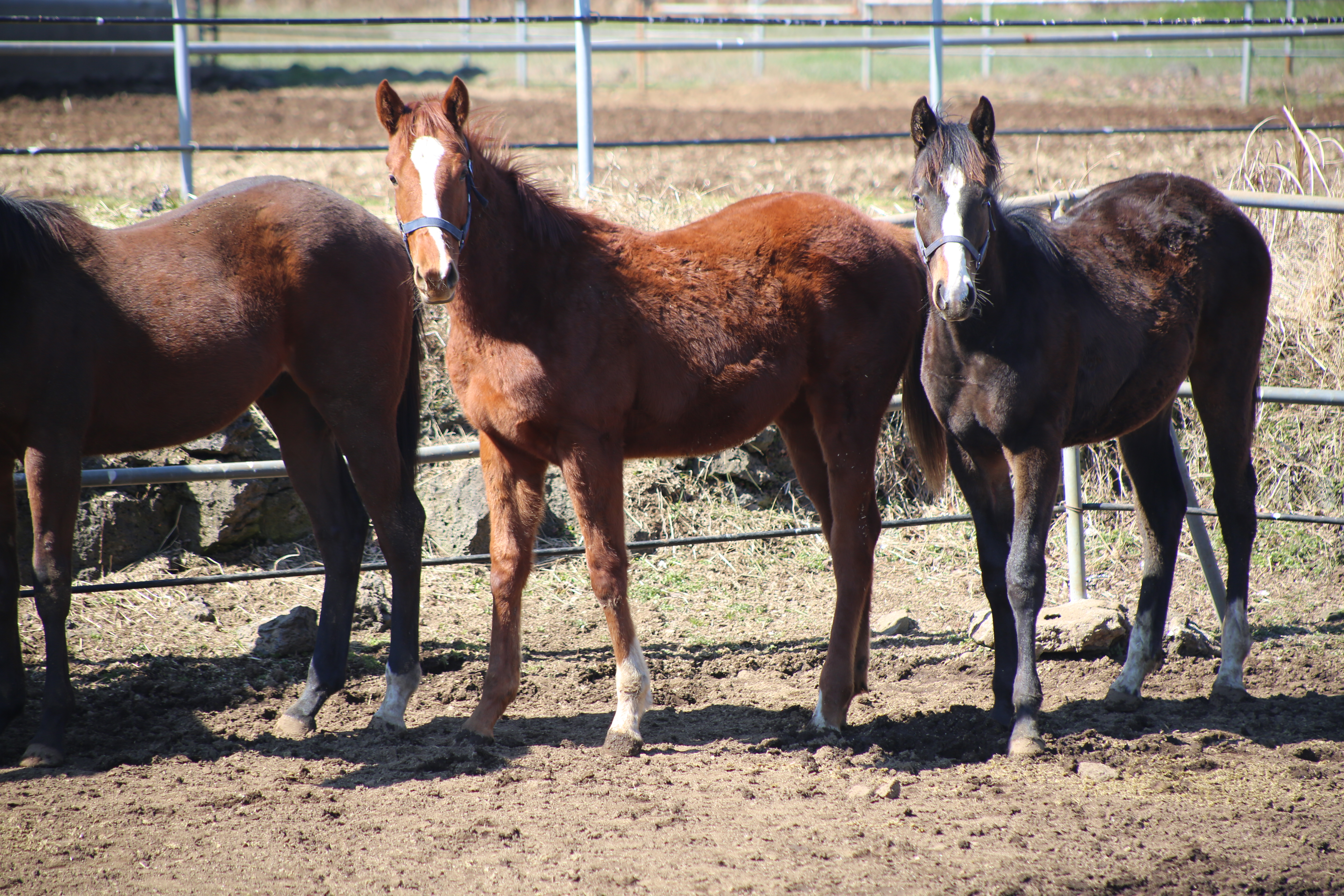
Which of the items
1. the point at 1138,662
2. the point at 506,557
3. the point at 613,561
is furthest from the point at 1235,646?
the point at 506,557

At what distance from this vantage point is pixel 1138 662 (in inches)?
154

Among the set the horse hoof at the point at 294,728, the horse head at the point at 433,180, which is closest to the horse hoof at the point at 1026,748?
the horse head at the point at 433,180

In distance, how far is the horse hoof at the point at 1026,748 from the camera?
133 inches

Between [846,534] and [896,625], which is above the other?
[846,534]

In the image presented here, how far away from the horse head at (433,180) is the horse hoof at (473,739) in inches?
59.6

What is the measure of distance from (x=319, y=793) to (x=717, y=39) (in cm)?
1985

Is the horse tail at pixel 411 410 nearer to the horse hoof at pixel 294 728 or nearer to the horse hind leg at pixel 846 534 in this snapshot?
the horse hoof at pixel 294 728

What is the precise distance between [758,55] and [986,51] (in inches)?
252

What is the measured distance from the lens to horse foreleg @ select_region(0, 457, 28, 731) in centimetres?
361

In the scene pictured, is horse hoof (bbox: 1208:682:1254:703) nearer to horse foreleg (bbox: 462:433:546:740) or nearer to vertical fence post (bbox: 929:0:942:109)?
horse foreleg (bbox: 462:433:546:740)

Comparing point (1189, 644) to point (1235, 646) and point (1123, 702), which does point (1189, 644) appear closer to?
point (1235, 646)

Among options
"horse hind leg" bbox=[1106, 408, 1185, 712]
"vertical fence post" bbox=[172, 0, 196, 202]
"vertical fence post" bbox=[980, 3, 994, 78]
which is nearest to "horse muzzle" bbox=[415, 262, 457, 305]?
"horse hind leg" bbox=[1106, 408, 1185, 712]

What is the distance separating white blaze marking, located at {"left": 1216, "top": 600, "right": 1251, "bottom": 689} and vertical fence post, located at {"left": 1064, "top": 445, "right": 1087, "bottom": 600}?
0.74 meters

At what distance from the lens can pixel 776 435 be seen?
19.5 feet
